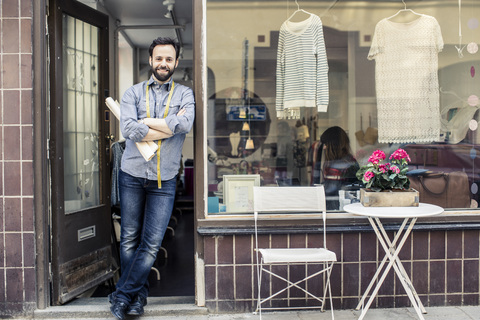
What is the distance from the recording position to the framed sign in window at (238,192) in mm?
3898

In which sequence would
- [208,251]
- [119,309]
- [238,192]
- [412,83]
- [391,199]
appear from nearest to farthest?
[391,199]
[119,309]
[208,251]
[238,192]
[412,83]

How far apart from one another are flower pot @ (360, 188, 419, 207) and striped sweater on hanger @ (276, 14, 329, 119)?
1.20m

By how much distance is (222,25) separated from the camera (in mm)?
4195

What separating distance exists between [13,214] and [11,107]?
0.80 m

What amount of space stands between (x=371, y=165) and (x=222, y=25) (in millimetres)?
1801

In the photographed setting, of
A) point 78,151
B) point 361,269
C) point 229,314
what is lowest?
point 229,314

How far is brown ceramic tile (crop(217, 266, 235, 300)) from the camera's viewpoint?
12.1 ft

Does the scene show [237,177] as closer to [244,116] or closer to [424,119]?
[244,116]

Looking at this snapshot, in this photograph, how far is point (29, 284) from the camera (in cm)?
360

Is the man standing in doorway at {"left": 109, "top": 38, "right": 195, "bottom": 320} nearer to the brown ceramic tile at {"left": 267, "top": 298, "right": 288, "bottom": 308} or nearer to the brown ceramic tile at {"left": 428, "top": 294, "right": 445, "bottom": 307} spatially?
the brown ceramic tile at {"left": 267, "top": 298, "right": 288, "bottom": 308}

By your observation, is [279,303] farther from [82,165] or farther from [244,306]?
[82,165]

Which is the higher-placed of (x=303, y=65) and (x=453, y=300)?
(x=303, y=65)

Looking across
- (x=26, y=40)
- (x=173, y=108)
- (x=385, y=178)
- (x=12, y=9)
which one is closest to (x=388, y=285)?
(x=385, y=178)

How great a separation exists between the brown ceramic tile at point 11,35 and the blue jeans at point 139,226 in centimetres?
124
